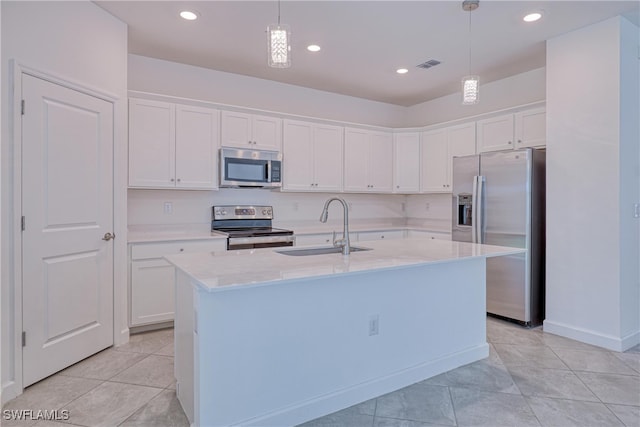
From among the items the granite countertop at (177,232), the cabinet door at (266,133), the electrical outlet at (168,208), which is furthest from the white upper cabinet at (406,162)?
the electrical outlet at (168,208)

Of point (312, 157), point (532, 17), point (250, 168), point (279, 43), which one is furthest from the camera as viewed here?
point (312, 157)

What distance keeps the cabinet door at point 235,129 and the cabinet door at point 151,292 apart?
4.68 ft

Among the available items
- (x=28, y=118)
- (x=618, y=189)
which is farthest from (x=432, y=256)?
(x=28, y=118)

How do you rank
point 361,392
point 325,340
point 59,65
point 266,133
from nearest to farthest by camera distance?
point 325,340, point 361,392, point 59,65, point 266,133

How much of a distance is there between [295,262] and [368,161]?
3185 millimetres

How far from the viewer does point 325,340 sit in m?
2.08

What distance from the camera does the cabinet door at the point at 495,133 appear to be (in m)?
4.10

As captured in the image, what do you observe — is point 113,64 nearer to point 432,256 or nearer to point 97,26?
point 97,26

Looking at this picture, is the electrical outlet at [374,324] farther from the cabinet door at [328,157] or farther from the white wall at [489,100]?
the white wall at [489,100]

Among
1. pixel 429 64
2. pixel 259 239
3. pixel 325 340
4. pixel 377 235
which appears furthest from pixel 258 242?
pixel 429 64

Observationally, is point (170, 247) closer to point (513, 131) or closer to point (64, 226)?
point (64, 226)

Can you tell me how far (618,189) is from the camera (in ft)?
9.84

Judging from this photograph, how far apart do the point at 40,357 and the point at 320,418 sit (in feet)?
6.16

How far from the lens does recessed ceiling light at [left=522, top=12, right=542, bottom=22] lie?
2.93 metres
